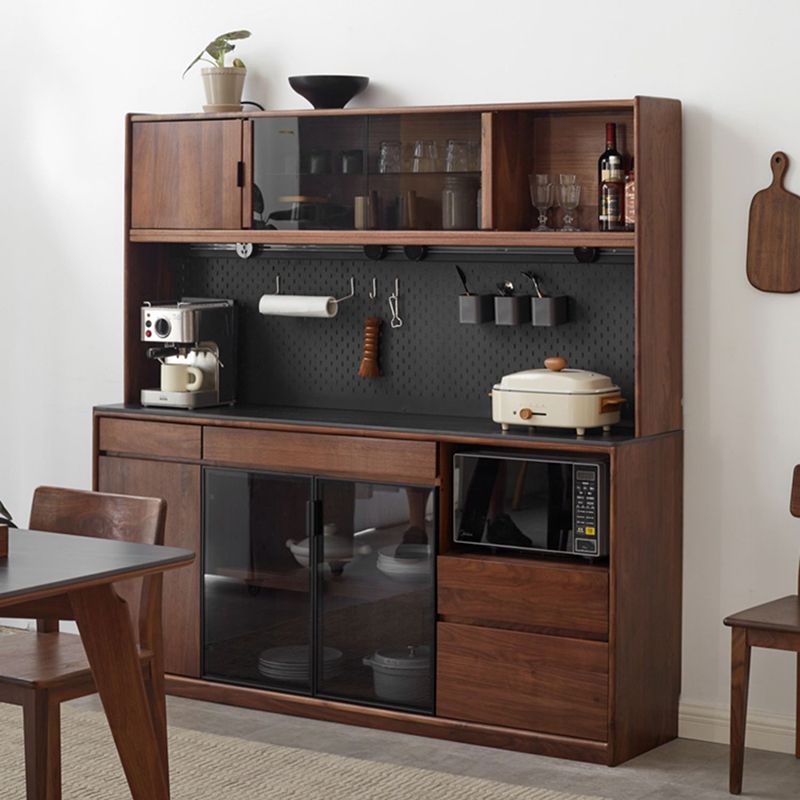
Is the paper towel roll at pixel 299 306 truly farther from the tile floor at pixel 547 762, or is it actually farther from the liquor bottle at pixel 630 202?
the tile floor at pixel 547 762

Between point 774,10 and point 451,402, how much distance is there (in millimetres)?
1601

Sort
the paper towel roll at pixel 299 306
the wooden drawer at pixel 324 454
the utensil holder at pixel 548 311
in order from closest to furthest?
the wooden drawer at pixel 324 454 < the utensil holder at pixel 548 311 < the paper towel roll at pixel 299 306

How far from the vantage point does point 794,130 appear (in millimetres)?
4297

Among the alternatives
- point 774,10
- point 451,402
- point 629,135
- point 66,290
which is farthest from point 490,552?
point 66,290

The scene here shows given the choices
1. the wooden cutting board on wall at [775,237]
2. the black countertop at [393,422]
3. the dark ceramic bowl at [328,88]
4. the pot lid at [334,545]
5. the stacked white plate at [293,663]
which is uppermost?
the dark ceramic bowl at [328,88]

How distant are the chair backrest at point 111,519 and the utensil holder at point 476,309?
142 centimetres

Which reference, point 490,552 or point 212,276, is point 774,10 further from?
point 212,276

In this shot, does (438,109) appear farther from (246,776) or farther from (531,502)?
(246,776)

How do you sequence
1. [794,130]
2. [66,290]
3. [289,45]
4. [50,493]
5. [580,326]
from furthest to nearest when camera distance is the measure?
[66,290]
[289,45]
[580,326]
[794,130]
[50,493]

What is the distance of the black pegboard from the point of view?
15.4 ft

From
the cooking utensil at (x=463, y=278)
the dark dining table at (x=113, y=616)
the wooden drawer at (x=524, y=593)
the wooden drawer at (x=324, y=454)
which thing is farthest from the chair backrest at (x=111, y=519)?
the cooking utensil at (x=463, y=278)

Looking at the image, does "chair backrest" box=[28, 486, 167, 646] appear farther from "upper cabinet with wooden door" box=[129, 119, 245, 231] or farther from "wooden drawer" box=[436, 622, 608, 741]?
"upper cabinet with wooden door" box=[129, 119, 245, 231]

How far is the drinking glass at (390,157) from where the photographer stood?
4.62 meters

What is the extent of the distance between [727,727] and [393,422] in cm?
139
